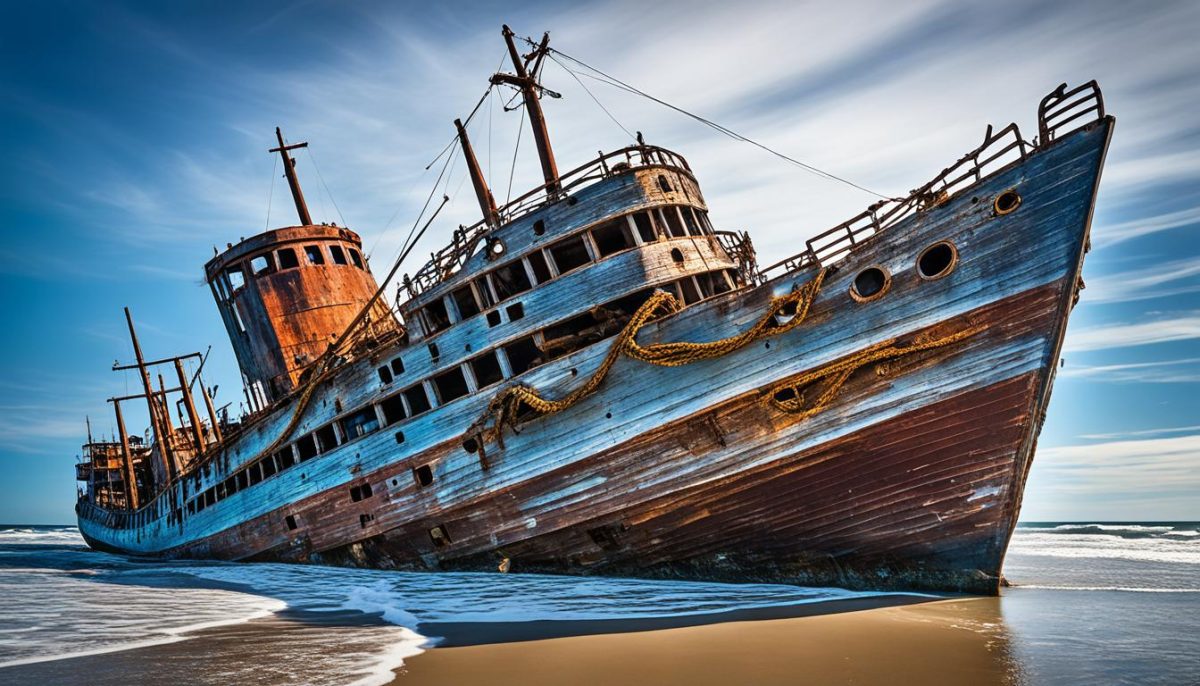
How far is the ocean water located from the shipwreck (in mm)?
798

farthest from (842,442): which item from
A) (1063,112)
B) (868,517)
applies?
(1063,112)

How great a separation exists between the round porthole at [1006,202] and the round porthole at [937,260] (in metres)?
0.73

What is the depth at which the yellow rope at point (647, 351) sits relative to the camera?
411 inches

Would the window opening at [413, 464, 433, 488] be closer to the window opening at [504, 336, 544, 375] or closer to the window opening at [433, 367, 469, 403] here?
the window opening at [433, 367, 469, 403]

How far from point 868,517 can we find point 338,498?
11401mm

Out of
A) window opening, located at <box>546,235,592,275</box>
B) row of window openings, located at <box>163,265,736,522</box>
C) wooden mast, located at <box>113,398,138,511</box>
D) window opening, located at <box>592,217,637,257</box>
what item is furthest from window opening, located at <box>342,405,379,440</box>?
wooden mast, located at <box>113,398,138,511</box>

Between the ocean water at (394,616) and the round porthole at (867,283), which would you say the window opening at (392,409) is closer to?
the ocean water at (394,616)

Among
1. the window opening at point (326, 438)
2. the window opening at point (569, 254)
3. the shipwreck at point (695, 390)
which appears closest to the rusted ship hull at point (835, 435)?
Result: the shipwreck at point (695, 390)

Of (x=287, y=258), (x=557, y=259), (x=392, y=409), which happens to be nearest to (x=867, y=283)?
(x=557, y=259)

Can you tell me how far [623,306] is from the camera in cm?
1230

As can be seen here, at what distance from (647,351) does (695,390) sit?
98 centimetres

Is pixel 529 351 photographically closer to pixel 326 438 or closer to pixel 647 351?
pixel 647 351

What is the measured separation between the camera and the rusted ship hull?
9.34 metres

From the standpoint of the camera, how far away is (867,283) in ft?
33.5
